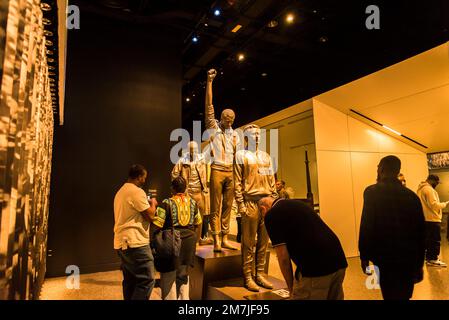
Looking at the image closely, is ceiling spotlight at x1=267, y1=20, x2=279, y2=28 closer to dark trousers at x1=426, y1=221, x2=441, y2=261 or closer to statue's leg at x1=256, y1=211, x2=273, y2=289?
statue's leg at x1=256, y1=211, x2=273, y2=289

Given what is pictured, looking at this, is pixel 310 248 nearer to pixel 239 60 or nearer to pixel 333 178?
pixel 333 178

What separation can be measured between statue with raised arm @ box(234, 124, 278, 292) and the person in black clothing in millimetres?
1309

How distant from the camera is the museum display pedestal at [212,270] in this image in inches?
137

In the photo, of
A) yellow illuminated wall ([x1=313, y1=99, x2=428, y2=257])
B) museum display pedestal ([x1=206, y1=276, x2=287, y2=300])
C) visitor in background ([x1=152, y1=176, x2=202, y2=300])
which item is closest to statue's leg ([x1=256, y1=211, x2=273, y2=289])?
museum display pedestal ([x1=206, y1=276, x2=287, y2=300])

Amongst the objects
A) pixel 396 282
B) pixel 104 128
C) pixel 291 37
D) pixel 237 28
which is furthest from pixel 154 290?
pixel 291 37

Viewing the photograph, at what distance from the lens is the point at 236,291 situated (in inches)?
126

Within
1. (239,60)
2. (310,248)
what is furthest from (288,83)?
(310,248)

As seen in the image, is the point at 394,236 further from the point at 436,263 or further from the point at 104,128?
the point at 104,128

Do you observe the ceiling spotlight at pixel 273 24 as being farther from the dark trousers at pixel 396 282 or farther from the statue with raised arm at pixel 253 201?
the dark trousers at pixel 396 282

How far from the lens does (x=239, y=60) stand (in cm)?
763

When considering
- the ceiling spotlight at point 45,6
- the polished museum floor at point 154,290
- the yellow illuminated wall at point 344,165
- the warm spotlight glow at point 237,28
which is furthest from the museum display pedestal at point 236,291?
the warm spotlight glow at point 237,28

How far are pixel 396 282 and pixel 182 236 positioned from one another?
76.3 inches

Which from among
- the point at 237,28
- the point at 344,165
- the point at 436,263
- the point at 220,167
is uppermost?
the point at 237,28

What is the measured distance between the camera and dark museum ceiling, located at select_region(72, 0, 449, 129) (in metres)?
4.76
